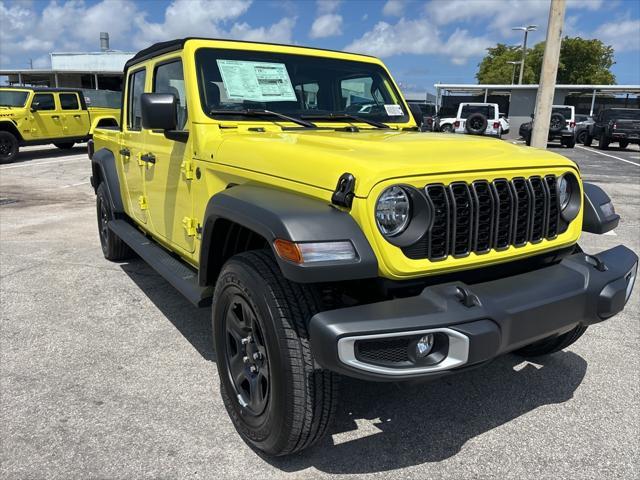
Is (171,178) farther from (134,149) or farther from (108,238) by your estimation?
(108,238)

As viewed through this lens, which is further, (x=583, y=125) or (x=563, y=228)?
(x=583, y=125)

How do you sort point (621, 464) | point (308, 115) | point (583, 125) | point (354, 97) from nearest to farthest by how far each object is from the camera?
point (621, 464)
point (308, 115)
point (354, 97)
point (583, 125)

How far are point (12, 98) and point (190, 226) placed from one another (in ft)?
47.3

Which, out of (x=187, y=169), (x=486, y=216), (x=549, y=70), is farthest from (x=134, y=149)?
(x=549, y=70)

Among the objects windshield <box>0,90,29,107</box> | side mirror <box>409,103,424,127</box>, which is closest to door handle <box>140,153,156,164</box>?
side mirror <box>409,103,424,127</box>

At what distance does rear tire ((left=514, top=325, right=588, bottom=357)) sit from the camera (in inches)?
118

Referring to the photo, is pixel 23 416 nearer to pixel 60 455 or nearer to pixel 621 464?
pixel 60 455

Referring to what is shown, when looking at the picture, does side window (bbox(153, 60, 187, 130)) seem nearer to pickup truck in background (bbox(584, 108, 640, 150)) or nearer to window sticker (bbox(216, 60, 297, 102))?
window sticker (bbox(216, 60, 297, 102))

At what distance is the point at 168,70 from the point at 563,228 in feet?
8.63

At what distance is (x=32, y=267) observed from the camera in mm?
5270

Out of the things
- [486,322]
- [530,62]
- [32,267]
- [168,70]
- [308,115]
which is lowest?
[32,267]

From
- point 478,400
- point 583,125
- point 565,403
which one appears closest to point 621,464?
point 565,403

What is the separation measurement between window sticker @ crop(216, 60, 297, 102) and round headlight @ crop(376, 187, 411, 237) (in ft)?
4.88

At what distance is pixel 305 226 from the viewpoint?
1973mm
